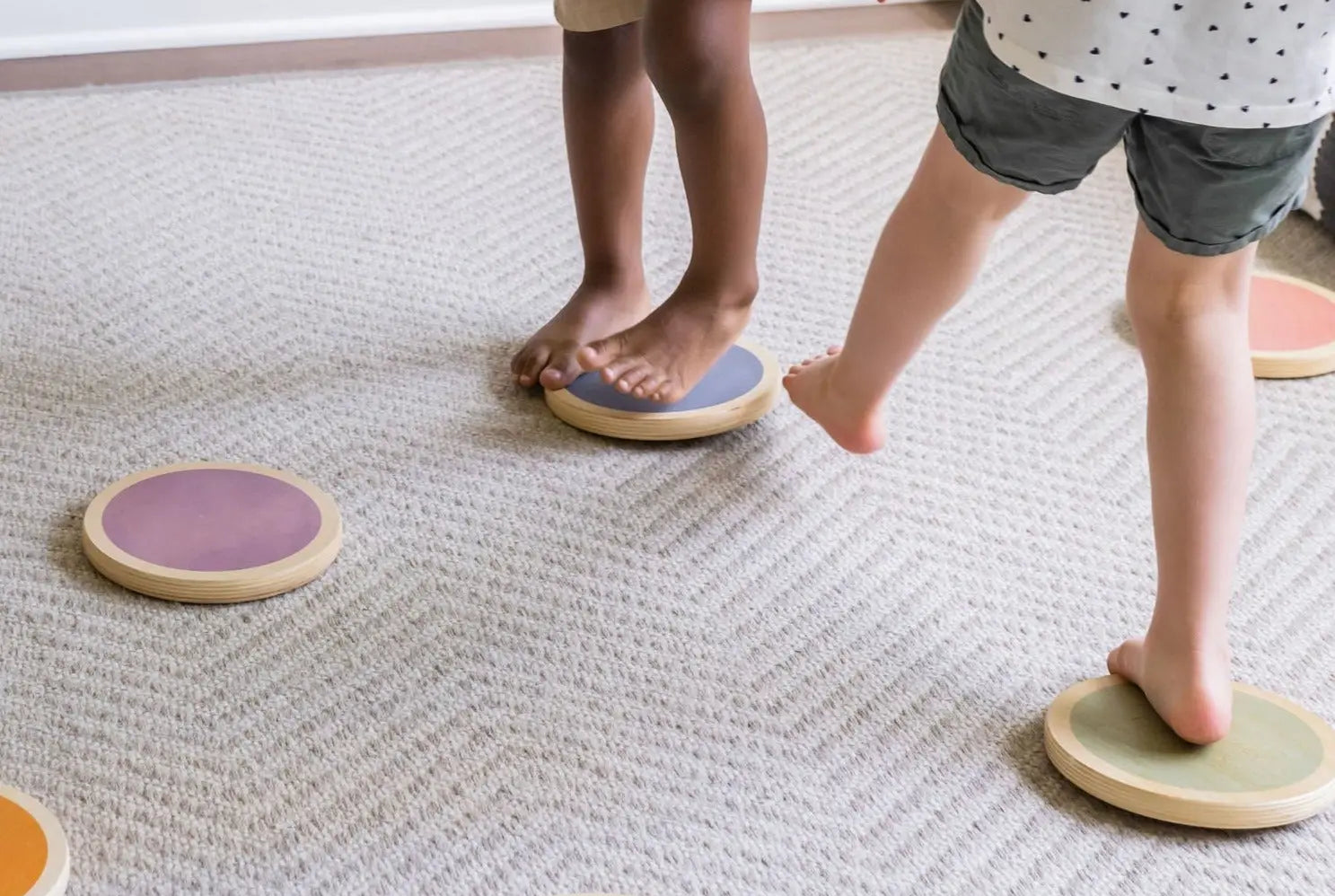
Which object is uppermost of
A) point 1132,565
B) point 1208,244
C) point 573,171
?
point 1208,244

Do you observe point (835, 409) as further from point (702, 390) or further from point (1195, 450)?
point (1195, 450)

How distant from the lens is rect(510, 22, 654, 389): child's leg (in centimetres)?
109

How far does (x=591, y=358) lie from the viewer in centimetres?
107

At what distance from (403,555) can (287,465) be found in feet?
0.45

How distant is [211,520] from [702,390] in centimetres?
37

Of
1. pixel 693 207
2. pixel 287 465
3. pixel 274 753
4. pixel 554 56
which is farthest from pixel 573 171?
pixel 554 56

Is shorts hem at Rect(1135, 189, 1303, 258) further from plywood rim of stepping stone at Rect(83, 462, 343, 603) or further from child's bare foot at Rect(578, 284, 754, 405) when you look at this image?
plywood rim of stepping stone at Rect(83, 462, 343, 603)

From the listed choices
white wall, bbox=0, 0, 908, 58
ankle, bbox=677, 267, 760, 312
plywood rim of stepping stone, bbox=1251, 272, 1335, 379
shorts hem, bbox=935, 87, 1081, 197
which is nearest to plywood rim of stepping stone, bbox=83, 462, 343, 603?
ankle, bbox=677, 267, 760, 312

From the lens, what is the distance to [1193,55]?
0.66 meters

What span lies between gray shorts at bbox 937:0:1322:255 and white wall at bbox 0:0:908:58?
1197 mm

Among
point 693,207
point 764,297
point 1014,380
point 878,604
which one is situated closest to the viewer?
point 878,604

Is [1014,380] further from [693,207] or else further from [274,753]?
[274,753]

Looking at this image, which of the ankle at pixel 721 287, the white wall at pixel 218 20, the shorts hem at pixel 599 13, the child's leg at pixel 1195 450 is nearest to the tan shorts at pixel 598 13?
the shorts hem at pixel 599 13

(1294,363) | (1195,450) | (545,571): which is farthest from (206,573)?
(1294,363)
